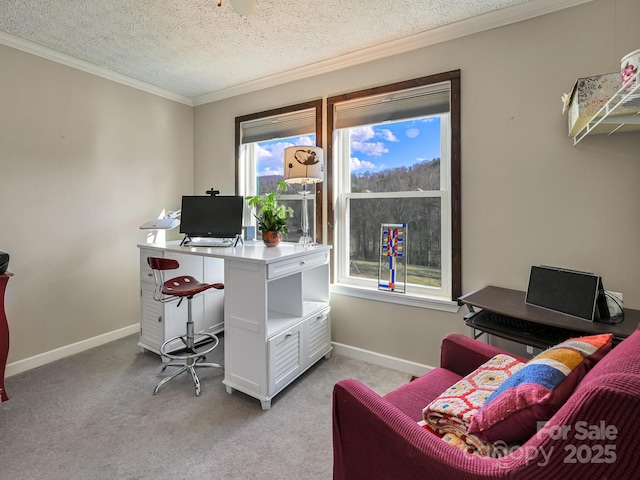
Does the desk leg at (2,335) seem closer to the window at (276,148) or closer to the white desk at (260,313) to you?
the white desk at (260,313)

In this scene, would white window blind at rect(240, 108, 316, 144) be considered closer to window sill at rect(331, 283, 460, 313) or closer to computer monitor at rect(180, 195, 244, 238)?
computer monitor at rect(180, 195, 244, 238)

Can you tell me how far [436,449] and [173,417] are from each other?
1676 mm

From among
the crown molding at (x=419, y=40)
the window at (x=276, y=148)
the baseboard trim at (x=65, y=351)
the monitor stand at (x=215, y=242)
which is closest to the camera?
the crown molding at (x=419, y=40)

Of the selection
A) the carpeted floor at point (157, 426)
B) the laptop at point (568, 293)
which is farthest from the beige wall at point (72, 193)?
the laptop at point (568, 293)

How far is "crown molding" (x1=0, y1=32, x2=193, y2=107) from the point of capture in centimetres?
233

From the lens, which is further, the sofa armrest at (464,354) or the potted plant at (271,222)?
the potted plant at (271,222)

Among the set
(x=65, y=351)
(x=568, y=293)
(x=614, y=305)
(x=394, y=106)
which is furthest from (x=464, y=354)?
(x=65, y=351)

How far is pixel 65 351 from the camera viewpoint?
2.65 m

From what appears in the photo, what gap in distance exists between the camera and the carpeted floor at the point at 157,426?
1508mm

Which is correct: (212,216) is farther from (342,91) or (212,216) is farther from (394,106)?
(394,106)

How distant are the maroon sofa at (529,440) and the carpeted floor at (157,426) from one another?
0.63 meters

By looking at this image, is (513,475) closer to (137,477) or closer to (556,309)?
(556,309)

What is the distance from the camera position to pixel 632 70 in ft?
3.91

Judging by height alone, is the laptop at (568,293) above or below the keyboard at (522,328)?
above
